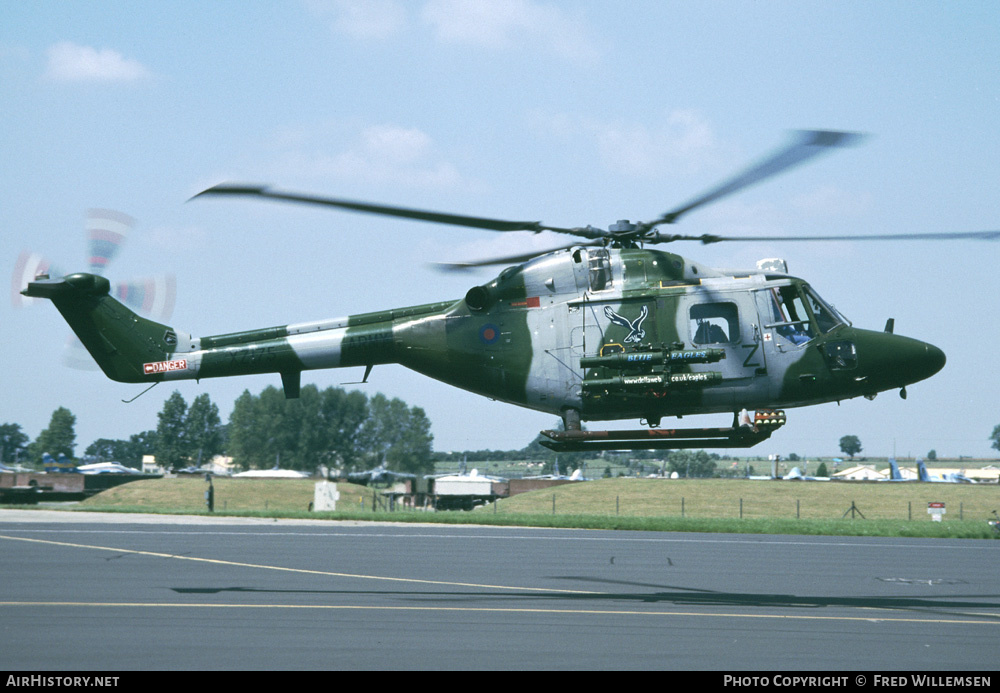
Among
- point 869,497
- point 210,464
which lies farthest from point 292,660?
point 210,464

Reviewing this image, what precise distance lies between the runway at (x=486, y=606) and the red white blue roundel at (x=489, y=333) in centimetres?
534

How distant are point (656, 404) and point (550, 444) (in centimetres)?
220

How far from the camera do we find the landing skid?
1566cm

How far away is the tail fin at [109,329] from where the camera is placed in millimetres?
19156

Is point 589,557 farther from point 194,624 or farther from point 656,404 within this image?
point 194,624

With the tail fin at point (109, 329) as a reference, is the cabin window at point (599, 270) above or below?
above

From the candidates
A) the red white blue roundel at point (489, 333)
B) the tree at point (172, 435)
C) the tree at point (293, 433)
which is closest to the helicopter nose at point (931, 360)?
the red white blue roundel at point (489, 333)

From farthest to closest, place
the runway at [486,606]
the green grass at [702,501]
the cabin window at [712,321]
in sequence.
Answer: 1. the green grass at [702,501]
2. the cabin window at [712,321]
3. the runway at [486,606]

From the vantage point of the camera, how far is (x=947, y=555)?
3111cm

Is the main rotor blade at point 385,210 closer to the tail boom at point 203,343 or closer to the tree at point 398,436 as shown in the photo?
the tail boom at point 203,343

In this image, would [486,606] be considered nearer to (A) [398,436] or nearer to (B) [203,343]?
(B) [203,343]

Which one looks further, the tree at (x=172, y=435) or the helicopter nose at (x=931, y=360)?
the tree at (x=172, y=435)

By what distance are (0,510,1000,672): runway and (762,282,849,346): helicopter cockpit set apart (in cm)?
534

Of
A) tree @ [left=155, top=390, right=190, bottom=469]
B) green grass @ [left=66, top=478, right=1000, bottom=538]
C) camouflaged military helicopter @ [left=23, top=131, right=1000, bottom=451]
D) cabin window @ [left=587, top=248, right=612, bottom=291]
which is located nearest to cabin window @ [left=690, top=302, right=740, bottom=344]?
camouflaged military helicopter @ [left=23, top=131, right=1000, bottom=451]
